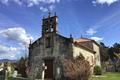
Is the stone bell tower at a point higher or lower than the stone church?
higher

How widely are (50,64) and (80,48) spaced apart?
542 centimetres

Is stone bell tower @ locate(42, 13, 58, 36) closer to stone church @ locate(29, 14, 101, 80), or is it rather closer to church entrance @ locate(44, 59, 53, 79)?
stone church @ locate(29, 14, 101, 80)

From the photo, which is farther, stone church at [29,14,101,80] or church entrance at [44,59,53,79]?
church entrance at [44,59,53,79]

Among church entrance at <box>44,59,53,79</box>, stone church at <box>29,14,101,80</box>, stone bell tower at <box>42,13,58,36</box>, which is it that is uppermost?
stone bell tower at <box>42,13,58,36</box>

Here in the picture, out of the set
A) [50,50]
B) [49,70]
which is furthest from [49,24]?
[49,70]

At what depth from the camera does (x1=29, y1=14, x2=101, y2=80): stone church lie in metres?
29.3

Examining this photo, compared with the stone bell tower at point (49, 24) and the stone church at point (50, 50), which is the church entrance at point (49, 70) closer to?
the stone church at point (50, 50)

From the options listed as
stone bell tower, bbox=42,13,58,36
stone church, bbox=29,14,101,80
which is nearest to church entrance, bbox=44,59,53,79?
stone church, bbox=29,14,101,80

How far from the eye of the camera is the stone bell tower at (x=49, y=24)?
3156 centimetres

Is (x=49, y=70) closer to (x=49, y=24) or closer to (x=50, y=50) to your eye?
(x=50, y=50)

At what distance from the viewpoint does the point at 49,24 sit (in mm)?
32406

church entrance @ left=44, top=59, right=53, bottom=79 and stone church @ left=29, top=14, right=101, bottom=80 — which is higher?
stone church @ left=29, top=14, right=101, bottom=80

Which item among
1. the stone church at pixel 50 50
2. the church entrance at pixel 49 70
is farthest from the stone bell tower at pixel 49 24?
the church entrance at pixel 49 70

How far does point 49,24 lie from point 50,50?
4.35 m
